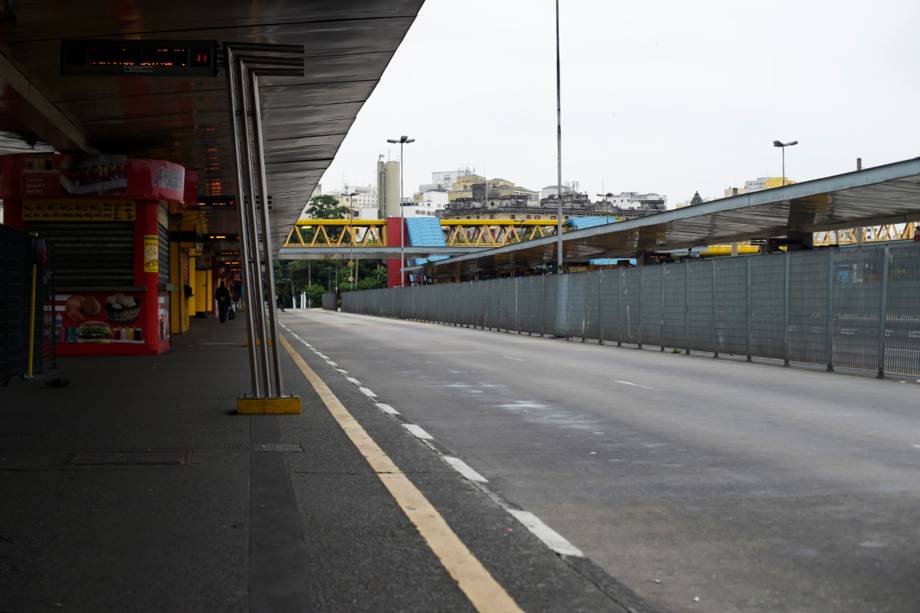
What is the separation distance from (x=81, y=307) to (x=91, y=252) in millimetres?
→ 1148

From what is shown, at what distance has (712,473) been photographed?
7594 millimetres

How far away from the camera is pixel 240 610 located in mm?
4215

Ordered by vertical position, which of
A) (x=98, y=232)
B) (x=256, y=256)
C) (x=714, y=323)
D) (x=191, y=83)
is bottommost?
(x=714, y=323)

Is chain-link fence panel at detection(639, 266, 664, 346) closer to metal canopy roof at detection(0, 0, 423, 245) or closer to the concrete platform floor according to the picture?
metal canopy roof at detection(0, 0, 423, 245)

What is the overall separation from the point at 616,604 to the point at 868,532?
6.59 ft

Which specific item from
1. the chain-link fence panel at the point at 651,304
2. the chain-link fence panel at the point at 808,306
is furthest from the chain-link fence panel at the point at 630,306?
the chain-link fence panel at the point at 808,306

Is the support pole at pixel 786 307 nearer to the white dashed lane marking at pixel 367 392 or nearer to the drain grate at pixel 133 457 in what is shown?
the white dashed lane marking at pixel 367 392

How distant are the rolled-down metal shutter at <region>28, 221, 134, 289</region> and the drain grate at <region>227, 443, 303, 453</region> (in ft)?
45.9

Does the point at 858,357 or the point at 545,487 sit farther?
the point at 858,357

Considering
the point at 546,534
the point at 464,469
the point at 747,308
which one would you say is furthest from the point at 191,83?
the point at 546,534

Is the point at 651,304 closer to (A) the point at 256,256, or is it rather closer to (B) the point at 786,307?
(B) the point at 786,307

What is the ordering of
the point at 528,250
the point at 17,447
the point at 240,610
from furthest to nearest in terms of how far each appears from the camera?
the point at 528,250 < the point at 17,447 < the point at 240,610

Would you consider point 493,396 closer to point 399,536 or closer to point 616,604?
point 399,536

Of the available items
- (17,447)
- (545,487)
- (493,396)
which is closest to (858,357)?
(493,396)
